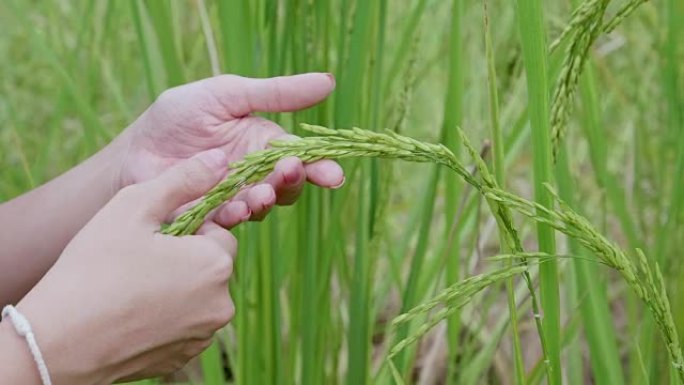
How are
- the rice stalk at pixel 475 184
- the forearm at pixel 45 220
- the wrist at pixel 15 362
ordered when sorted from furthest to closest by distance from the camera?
the forearm at pixel 45 220
the wrist at pixel 15 362
the rice stalk at pixel 475 184

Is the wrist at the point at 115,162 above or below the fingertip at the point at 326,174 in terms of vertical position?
above

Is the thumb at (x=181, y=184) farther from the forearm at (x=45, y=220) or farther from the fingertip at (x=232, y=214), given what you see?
A: the forearm at (x=45, y=220)

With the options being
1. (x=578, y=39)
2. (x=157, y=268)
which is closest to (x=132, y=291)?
(x=157, y=268)

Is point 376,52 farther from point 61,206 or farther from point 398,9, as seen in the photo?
point 398,9

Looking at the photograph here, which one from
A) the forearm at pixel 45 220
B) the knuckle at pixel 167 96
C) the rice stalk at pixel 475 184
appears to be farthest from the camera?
the forearm at pixel 45 220

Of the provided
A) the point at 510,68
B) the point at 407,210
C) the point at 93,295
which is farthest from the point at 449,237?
the point at 407,210

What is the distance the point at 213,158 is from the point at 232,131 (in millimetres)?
108

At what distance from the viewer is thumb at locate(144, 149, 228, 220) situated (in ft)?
2.72

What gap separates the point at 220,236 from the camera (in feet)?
2.77

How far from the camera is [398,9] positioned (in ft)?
6.36

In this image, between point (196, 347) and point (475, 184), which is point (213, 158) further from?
point (475, 184)

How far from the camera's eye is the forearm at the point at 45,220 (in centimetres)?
109

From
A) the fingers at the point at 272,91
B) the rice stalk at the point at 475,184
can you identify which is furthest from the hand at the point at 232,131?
the rice stalk at the point at 475,184

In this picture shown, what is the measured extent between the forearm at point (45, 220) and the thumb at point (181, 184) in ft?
0.82
